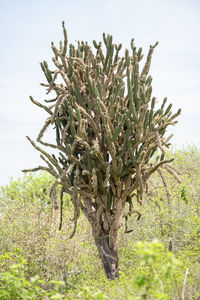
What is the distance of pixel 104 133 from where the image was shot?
7641mm

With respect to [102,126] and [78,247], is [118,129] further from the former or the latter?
[78,247]

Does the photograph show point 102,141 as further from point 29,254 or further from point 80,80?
point 29,254

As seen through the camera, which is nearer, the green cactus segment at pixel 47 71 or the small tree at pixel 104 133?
the small tree at pixel 104 133

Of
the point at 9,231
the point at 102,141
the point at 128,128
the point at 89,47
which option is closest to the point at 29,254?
the point at 9,231

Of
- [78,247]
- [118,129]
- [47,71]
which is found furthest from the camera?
[78,247]

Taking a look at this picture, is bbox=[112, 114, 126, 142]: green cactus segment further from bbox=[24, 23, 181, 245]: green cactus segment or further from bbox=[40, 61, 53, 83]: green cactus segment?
bbox=[40, 61, 53, 83]: green cactus segment

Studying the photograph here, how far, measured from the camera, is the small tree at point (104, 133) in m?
7.36

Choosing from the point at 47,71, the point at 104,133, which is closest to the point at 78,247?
the point at 104,133

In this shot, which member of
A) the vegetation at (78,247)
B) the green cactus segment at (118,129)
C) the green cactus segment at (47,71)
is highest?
the green cactus segment at (47,71)

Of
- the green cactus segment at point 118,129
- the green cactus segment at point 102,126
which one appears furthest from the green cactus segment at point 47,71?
the green cactus segment at point 118,129

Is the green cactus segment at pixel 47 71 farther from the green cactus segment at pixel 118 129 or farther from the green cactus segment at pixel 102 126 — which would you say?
the green cactus segment at pixel 118 129

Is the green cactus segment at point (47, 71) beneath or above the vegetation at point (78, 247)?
above

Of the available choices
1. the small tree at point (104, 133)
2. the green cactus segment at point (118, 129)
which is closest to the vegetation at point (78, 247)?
the small tree at point (104, 133)

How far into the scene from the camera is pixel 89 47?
8531mm
